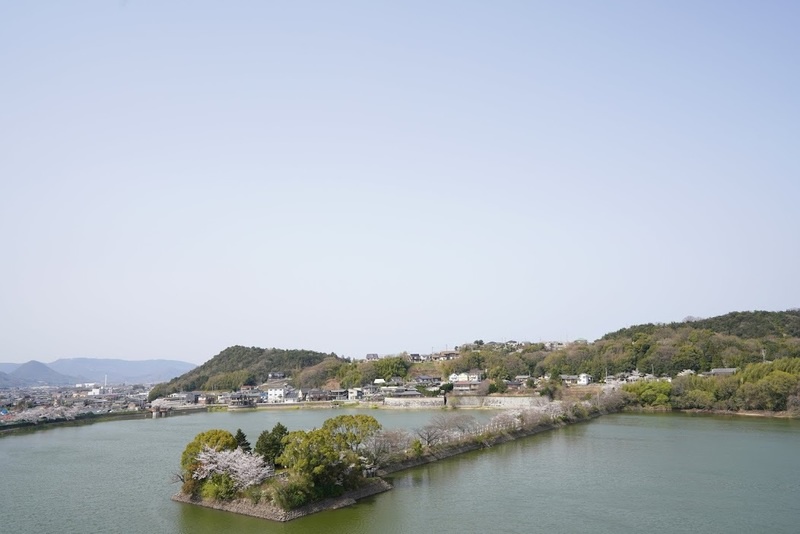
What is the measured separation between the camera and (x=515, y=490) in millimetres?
14945

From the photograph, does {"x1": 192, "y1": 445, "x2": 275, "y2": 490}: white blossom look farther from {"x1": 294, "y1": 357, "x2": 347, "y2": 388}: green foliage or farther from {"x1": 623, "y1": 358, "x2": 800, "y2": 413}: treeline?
{"x1": 294, "y1": 357, "x2": 347, "y2": 388}: green foliage

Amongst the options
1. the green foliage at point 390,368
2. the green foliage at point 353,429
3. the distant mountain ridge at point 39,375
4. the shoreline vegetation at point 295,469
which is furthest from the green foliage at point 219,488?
the distant mountain ridge at point 39,375

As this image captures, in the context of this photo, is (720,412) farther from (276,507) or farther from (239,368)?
(239,368)

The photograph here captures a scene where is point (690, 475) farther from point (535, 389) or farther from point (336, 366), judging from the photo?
point (336, 366)

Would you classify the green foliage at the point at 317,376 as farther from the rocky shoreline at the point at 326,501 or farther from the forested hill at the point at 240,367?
the rocky shoreline at the point at 326,501

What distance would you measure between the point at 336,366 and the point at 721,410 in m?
35.7

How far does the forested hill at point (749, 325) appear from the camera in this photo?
46.4 meters

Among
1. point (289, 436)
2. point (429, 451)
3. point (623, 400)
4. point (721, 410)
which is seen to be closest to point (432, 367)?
point (623, 400)

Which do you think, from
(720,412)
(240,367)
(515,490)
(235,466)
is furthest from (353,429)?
(240,367)

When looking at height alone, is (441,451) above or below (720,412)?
below

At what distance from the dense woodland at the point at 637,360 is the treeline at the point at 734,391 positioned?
0.09 m

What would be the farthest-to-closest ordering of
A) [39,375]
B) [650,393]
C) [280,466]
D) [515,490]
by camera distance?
[39,375] → [650,393] → [280,466] → [515,490]

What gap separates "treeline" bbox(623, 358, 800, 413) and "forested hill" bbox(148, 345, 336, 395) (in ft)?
127

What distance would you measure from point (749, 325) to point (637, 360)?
36.4 ft
